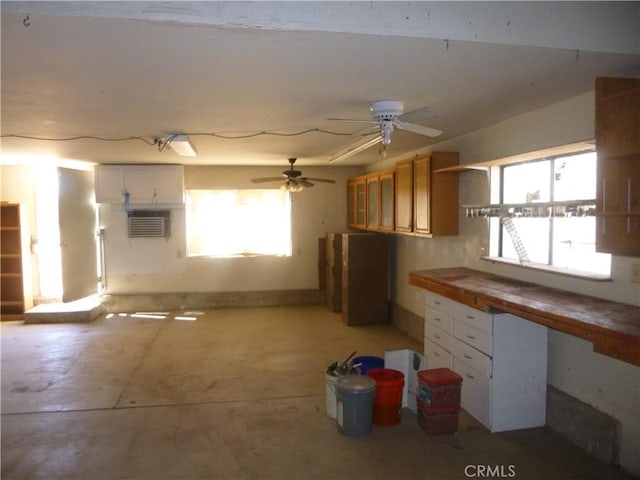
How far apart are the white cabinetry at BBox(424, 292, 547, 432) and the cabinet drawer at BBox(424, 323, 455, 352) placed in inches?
8.3

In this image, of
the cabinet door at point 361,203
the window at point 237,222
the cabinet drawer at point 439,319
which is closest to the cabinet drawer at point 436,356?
the cabinet drawer at point 439,319

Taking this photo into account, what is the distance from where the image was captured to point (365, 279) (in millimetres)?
6164

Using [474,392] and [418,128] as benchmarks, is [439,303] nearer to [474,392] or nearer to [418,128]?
[474,392]

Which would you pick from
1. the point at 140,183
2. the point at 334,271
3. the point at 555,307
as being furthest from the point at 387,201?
the point at 140,183

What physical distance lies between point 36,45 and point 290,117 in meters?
1.80

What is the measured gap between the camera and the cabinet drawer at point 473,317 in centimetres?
304

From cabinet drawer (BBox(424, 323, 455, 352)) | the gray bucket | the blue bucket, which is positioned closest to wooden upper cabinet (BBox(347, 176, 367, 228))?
cabinet drawer (BBox(424, 323, 455, 352))

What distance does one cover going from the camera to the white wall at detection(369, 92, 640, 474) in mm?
2580

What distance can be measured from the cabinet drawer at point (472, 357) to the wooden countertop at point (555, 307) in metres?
0.36

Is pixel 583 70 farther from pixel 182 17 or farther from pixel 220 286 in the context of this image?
pixel 220 286

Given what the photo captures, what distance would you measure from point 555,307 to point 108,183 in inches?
248

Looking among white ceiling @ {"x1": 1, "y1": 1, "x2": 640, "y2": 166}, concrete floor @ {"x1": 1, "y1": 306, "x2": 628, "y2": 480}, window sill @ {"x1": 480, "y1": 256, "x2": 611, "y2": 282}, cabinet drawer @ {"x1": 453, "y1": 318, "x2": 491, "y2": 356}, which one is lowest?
concrete floor @ {"x1": 1, "y1": 306, "x2": 628, "y2": 480}

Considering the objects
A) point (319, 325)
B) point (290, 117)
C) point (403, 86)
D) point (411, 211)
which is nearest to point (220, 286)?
point (319, 325)

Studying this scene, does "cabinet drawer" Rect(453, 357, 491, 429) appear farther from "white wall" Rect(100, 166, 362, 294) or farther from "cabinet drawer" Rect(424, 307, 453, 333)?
"white wall" Rect(100, 166, 362, 294)
